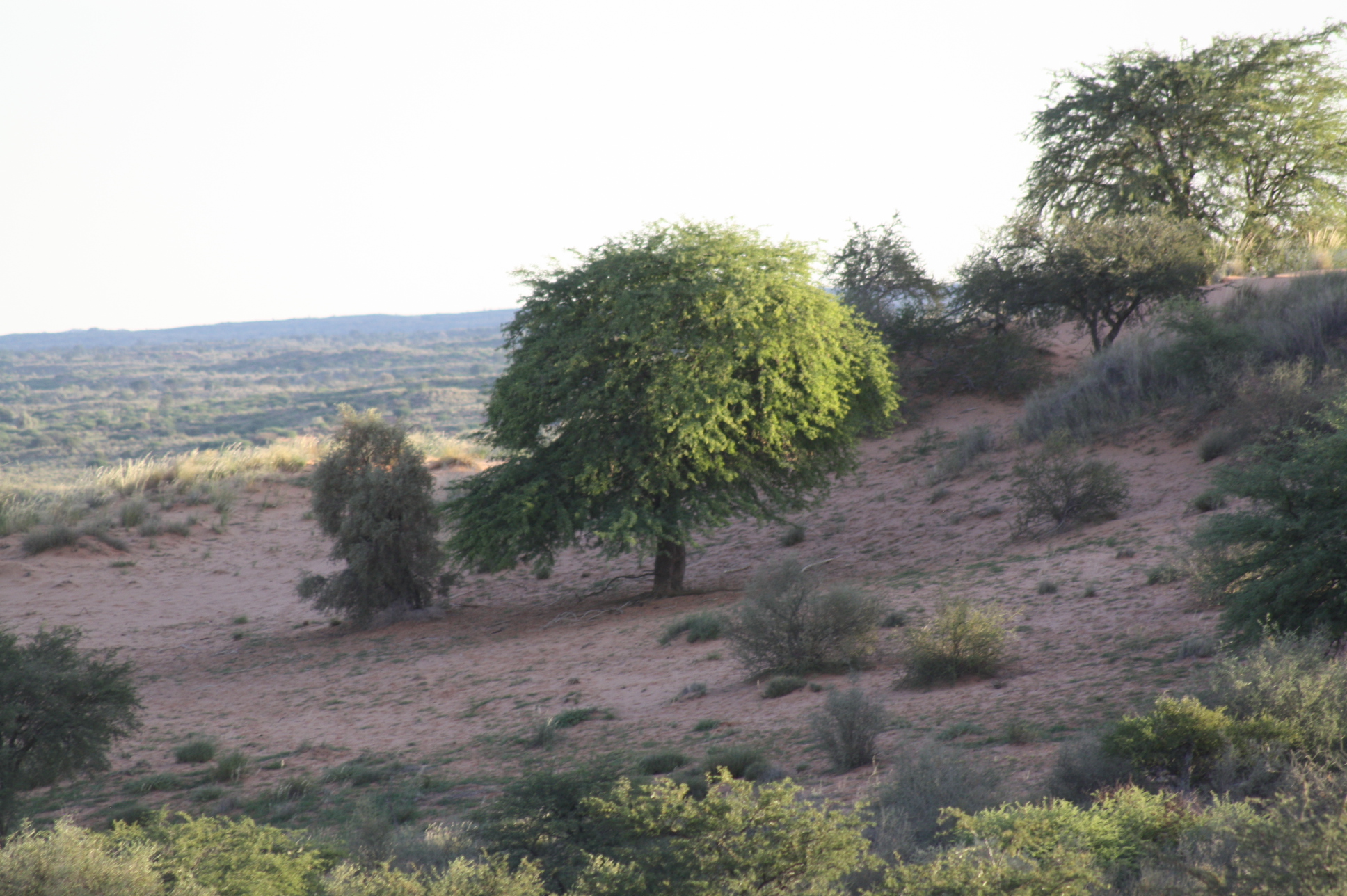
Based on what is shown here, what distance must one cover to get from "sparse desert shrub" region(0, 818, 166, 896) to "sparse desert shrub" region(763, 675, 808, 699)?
6.23 meters

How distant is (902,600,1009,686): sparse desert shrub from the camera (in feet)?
31.1

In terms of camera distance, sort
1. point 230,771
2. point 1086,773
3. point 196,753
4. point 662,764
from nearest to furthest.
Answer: point 1086,773
point 662,764
point 230,771
point 196,753

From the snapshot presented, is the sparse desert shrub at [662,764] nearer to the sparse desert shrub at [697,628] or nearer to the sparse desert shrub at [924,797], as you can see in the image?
the sparse desert shrub at [924,797]

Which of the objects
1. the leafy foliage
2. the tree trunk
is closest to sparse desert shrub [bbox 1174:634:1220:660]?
the leafy foliage

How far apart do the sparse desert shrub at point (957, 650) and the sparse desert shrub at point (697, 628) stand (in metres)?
3.28

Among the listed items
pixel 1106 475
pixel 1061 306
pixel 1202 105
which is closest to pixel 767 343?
pixel 1106 475

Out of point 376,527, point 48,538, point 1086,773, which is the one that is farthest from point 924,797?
point 48,538

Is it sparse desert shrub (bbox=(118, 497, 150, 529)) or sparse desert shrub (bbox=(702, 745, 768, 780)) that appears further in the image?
sparse desert shrub (bbox=(118, 497, 150, 529))

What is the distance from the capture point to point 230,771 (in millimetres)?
9617

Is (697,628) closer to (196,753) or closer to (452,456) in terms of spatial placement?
(196,753)

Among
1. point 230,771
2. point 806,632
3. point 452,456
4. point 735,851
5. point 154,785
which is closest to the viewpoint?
point 735,851

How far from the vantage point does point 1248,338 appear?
1758cm

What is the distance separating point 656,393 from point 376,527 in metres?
6.03

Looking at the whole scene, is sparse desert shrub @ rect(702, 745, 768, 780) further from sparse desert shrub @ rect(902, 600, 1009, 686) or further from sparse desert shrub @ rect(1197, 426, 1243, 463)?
sparse desert shrub @ rect(1197, 426, 1243, 463)
